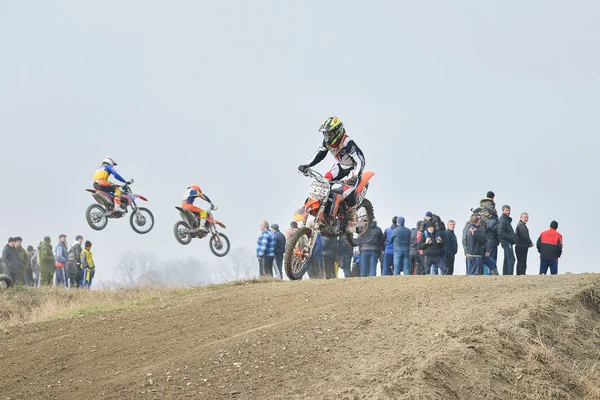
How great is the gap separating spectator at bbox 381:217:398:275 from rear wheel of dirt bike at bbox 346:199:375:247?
312cm

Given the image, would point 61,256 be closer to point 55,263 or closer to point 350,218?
point 55,263

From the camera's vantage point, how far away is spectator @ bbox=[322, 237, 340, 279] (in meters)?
20.1

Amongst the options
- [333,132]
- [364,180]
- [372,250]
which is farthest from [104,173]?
[333,132]

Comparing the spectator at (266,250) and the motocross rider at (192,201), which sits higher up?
the motocross rider at (192,201)

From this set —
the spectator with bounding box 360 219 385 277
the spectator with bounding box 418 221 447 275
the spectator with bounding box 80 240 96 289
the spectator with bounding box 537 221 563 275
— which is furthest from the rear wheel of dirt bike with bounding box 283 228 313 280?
the spectator with bounding box 80 240 96 289

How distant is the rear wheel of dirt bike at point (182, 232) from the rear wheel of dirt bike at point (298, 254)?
9.68m

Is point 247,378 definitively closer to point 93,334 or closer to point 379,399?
point 379,399

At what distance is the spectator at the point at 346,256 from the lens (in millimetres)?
20516

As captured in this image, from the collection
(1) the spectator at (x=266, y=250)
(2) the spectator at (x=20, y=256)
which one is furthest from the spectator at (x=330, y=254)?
(2) the spectator at (x=20, y=256)

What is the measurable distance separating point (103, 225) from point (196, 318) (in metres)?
11.9

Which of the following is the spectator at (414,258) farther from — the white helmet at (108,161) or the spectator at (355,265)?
the white helmet at (108,161)

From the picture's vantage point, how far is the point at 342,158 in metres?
14.6

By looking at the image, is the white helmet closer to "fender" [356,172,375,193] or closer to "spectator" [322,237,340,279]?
"spectator" [322,237,340,279]

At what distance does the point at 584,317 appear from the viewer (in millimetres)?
10008
